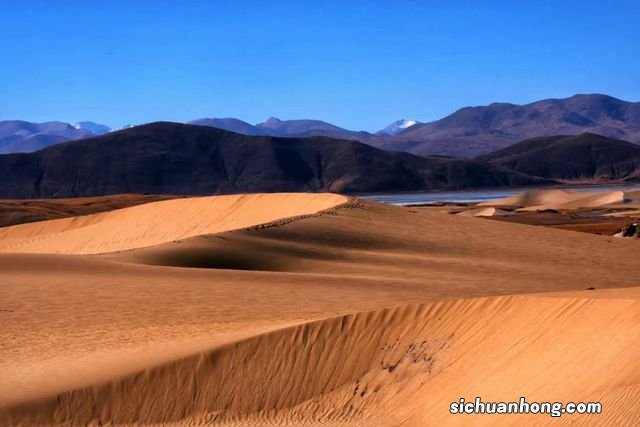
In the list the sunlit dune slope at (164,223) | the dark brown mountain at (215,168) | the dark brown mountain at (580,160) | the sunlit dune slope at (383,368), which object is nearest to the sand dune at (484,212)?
the sunlit dune slope at (164,223)

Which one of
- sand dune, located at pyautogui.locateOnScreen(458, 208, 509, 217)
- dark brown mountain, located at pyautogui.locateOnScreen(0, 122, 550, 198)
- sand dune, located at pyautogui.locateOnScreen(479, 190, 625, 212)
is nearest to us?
sand dune, located at pyautogui.locateOnScreen(458, 208, 509, 217)

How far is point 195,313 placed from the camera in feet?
49.8

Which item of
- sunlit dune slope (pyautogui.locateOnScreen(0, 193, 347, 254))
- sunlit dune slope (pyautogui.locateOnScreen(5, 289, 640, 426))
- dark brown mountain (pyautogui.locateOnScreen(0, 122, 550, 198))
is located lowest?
sunlit dune slope (pyautogui.locateOnScreen(5, 289, 640, 426))

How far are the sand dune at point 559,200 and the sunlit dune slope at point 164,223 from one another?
40845mm

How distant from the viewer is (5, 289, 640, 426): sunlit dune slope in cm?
962

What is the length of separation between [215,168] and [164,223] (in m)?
108

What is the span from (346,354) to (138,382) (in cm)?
282

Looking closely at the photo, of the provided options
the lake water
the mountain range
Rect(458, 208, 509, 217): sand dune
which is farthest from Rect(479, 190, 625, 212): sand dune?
the mountain range

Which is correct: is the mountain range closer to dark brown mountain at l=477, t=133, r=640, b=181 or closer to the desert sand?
dark brown mountain at l=477, t=133, r=640, b=181

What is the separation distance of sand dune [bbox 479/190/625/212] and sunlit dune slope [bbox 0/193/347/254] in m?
40.8

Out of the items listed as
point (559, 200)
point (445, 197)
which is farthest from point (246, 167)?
point (559, 200)

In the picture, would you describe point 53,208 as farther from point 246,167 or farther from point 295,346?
point 246,167

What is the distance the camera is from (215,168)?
5797 inches

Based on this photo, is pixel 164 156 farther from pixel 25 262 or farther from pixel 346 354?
pixel 346 354
